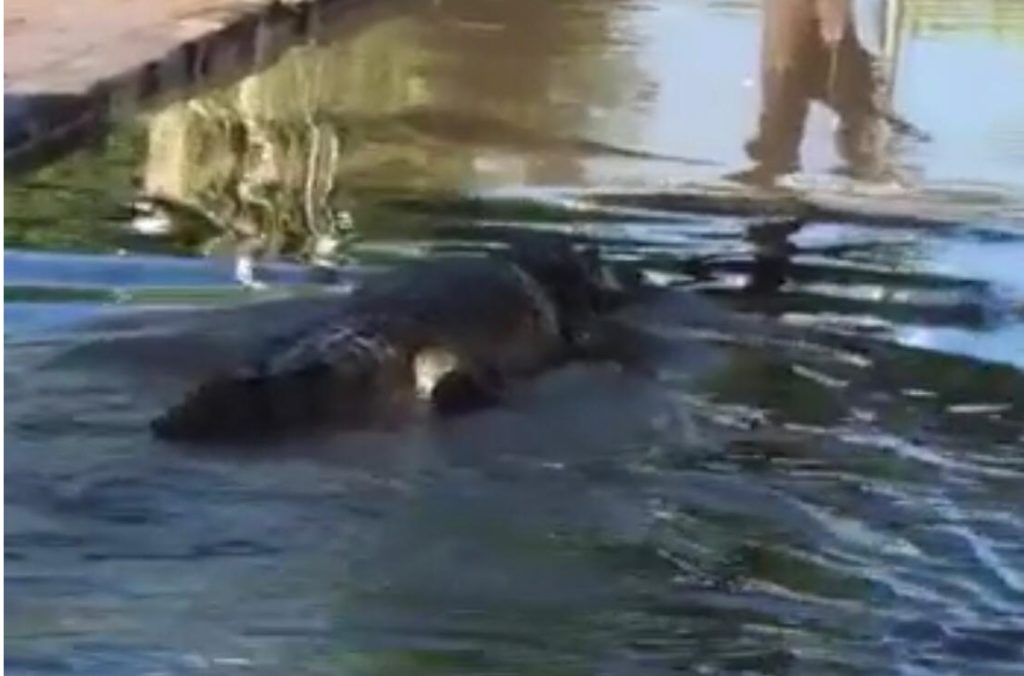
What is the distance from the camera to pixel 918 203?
387 inches

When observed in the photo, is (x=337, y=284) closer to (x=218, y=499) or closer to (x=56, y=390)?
(x=56, y=390)

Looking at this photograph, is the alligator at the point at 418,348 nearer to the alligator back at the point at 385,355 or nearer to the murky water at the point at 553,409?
the alligator back at the point at 385,355

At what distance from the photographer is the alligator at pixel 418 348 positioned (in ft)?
20.3

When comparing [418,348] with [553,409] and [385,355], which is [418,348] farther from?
[553,409]

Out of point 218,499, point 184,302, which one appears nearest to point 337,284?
point 184,302

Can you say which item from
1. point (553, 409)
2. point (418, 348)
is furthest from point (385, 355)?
point (553, 409)

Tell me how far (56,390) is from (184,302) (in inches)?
44.0

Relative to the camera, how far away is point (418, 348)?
6730 mm

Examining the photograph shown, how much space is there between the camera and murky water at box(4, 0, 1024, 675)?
4.89m

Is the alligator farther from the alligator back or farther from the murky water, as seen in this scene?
the murky water

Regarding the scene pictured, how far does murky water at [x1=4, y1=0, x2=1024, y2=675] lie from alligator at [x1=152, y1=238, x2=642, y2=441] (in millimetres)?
132

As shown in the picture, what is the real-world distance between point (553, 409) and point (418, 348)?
0.38 meters

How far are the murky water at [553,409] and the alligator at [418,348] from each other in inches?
5.2

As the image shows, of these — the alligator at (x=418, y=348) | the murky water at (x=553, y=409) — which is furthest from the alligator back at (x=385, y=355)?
the murky water at (x=553, y=409)
